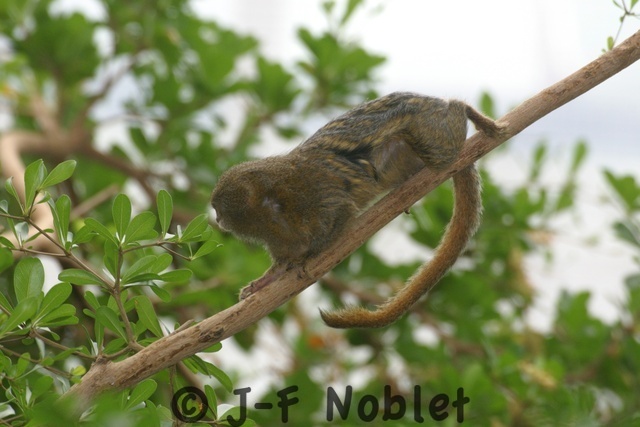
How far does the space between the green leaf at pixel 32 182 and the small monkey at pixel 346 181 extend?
0.44 metres

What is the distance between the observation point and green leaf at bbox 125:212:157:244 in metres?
1.07

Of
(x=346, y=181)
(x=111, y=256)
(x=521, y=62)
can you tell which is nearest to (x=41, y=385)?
(x=111, y=256)

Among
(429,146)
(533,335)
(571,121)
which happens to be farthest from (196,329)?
(571,121)

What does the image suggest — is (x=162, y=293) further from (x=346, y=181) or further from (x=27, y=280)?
(x=346, y=181)

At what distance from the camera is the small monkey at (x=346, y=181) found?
142cm

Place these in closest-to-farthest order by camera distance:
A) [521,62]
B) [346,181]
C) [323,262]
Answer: [323,262] → [346,181] → [521,62]

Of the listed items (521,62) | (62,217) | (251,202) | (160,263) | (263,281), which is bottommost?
(521,62)

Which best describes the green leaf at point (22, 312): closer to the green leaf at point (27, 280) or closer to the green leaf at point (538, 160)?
the green leaf at point (27, 280)

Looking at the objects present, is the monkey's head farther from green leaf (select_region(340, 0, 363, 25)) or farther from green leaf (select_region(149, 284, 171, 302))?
green leaf (select_region(340, 0, 363, 25))

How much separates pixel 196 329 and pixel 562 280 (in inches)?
139

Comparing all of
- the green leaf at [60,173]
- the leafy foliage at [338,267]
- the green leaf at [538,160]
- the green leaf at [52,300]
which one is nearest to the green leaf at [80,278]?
the green leaf at [52,300]

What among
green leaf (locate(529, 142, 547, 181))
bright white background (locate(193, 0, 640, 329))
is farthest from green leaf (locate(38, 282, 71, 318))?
bright white background (locate(193, 0, 640, 329))

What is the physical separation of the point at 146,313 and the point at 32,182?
0.81 feet

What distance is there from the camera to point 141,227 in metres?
1.07
